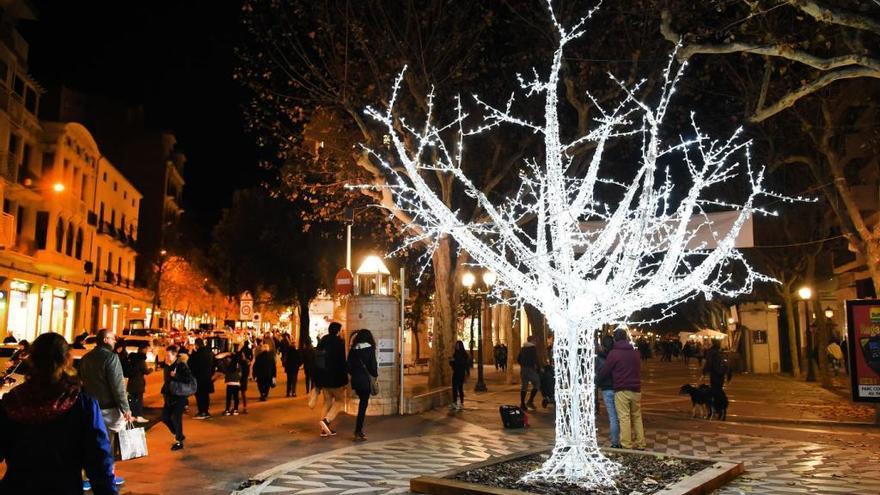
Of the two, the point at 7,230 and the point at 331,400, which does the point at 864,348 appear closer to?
the point at 331,400

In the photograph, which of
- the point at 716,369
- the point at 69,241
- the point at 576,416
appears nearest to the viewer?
the point at 576,416

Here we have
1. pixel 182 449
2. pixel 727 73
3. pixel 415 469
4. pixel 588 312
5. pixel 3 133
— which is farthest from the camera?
pixel 3 133

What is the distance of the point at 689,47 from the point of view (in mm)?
9188

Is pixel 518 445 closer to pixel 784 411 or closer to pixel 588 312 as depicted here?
pixel 588 312

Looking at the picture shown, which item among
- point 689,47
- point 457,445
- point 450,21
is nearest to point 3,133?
point 450,21

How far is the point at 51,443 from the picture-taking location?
3.42 metres

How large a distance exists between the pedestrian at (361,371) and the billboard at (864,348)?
30.3 feet

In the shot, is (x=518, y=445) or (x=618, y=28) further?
(x=618, y=28)

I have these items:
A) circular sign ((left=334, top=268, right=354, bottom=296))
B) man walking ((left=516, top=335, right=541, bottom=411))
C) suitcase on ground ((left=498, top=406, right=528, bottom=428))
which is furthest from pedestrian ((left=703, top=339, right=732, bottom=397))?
circular sign ((left=334, top=268, right=354, bottom=296))

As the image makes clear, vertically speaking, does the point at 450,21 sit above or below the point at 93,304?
above

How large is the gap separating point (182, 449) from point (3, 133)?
24319 mm

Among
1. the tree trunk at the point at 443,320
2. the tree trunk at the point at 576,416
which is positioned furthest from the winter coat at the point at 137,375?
the tree trunk at the point at 443,320

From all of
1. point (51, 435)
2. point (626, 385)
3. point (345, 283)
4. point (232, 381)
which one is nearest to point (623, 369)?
point (626, 385)

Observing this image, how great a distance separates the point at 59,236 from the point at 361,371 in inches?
1158
